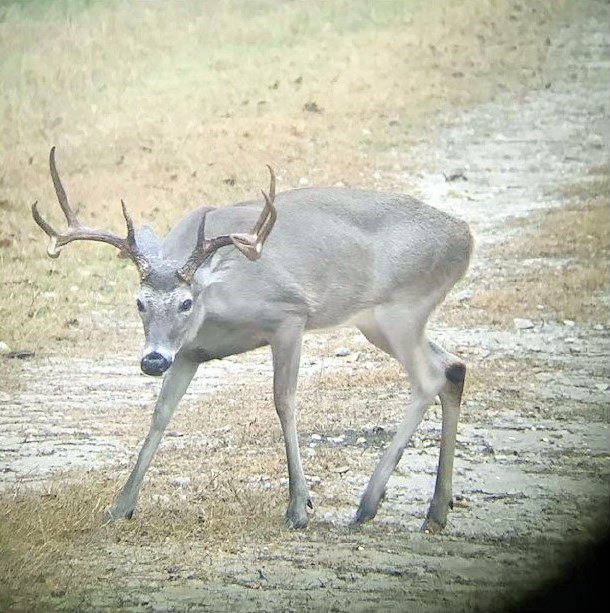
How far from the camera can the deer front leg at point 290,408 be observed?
14.1 ft

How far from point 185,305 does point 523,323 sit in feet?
4.83

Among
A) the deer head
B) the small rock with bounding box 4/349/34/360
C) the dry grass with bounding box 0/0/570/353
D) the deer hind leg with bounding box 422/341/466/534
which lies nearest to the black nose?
the deer head

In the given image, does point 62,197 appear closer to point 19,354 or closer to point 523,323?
point 19,354

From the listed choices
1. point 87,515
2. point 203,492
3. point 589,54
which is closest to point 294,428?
point 203,492

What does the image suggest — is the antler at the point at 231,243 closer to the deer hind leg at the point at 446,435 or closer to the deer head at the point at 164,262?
the deer head at the point at 164,262

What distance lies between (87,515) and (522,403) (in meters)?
1.48

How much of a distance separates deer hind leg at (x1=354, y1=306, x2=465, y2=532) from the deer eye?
1.97 ft

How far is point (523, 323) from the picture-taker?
5.20 meters

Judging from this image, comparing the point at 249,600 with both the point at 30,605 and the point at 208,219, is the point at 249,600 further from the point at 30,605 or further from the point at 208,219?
the point at 208,219

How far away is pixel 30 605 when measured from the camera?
418cm

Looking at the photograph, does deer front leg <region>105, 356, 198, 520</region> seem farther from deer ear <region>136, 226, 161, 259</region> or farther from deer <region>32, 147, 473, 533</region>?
deer ear <region>136, 226, 161, 259</region>

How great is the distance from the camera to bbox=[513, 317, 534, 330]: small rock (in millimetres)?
5184

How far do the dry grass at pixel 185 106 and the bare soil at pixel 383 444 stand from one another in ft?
0.35

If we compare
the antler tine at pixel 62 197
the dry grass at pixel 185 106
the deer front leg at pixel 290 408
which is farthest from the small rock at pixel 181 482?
the antler tine at pixel 62 197
